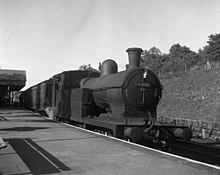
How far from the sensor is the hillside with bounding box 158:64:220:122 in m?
19.6

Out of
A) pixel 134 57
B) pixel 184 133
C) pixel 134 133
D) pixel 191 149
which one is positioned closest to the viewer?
pixel 134 133

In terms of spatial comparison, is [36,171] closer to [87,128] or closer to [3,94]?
[87,128]

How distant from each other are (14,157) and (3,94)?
155 feet

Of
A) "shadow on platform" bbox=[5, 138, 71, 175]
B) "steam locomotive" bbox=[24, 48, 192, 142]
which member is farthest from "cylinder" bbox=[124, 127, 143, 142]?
"shadow on platform" bbox=[5, 138, 71, 175]

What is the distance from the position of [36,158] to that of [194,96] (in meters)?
18.7

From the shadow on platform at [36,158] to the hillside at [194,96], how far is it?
13559mm

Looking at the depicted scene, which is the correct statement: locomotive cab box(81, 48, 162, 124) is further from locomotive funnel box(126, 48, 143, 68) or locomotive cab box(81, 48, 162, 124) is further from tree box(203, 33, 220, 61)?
tree box(203, 33, 220, 61)

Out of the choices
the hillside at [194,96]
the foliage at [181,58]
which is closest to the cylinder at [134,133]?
the hillside at [194,96]

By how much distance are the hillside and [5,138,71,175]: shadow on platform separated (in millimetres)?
13559

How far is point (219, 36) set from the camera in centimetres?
4084

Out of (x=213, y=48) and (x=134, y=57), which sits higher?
(x=213, y=48)

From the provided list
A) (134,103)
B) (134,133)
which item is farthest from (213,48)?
(134,133)

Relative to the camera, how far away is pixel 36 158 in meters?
5.76

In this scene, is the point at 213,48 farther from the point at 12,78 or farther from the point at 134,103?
the point at 134,103
